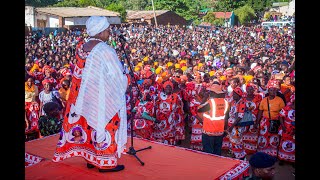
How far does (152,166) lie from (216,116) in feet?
4.79

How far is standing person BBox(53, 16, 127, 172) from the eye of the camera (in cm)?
396

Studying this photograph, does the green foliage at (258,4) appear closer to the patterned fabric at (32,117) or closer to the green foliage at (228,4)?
the green foliage at (228,4)

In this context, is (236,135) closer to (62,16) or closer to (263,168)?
(263,168)

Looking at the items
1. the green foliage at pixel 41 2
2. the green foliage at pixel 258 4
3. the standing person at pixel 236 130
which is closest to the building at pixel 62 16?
the green foliage at pixel 41 2

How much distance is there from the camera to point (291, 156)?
6480 mm

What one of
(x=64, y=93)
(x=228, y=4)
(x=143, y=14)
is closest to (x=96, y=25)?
(x=64, y=93)

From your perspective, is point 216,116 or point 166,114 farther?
point 166,114

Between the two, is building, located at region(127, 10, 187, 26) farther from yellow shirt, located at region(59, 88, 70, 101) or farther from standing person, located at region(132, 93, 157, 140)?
standing person, located at region(132, 93, 157, 140)

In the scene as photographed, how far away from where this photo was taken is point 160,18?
33.1 metres

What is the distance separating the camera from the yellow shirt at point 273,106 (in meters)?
6.49

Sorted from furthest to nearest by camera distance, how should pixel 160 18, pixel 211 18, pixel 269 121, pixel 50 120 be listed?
1. pixel 211 18
2. pixel 160 18
3. pixel 269 121
4. pixel 50 120
